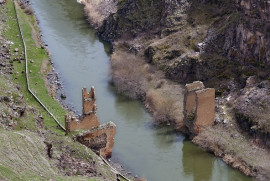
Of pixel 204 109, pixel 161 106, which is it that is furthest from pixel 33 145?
pixel 161 106

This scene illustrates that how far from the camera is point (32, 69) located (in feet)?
161

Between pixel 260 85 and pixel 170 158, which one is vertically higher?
pixel 260 85

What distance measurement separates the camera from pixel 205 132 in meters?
37.7

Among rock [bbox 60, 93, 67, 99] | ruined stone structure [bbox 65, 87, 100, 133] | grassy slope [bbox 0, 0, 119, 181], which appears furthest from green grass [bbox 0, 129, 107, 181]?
rock [bbox 60, 93, 67, 99]

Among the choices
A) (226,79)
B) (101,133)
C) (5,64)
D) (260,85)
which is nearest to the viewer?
(101,133)

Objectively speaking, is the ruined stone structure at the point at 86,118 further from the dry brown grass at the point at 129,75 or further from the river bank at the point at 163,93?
the dry brown grass at the point at 129,75

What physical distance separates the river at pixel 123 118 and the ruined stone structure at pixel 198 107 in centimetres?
144

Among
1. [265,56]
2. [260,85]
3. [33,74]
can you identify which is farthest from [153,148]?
[33,74]

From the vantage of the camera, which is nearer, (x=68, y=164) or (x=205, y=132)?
(x=68, y=164)

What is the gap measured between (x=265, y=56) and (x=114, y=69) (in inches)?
537

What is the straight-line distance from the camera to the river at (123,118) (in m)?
35.7

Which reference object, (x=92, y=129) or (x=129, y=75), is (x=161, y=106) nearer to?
(x=129, y=75)

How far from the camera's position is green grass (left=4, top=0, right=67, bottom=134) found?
1618 inches

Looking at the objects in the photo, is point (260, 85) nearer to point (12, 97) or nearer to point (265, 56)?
point (265, 56)
